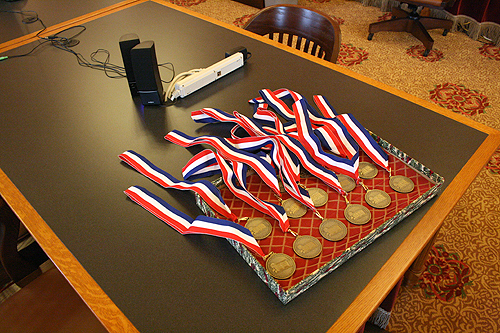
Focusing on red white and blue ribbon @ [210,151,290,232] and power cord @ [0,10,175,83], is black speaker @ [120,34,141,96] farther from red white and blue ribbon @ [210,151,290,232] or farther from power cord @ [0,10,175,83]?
red white and blue ribbon @ [210,151,290,232]

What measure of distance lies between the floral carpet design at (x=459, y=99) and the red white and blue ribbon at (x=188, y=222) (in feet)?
7.10

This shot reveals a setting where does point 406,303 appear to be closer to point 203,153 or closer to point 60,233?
point 203,153

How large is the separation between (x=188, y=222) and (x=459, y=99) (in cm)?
237

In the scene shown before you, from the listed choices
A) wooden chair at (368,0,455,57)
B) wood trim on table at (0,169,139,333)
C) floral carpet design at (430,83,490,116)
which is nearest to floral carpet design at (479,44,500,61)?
wooden chair at (368,0,455,57)

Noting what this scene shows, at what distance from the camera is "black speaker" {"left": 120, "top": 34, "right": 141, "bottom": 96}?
1.12m

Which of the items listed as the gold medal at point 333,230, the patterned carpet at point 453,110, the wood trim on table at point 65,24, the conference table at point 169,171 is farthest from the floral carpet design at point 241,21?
the gold medal at point 333,230

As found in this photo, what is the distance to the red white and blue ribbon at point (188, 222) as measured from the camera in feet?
2.42

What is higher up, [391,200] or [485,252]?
[391,200]

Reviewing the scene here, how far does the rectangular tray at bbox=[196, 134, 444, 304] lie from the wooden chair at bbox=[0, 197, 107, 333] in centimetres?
54

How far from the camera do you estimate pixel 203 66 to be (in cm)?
136

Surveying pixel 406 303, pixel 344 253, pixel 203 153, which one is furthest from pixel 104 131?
pixel 406 303

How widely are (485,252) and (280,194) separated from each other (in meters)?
→ 1.31

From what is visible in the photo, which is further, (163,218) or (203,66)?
(203,66)

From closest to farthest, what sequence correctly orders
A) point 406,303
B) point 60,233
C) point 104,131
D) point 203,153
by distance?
point 60,233 < point 203,153 < point 104,131 < point 406,303
